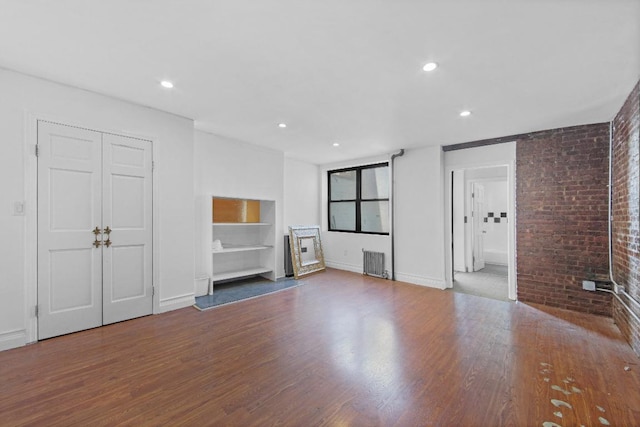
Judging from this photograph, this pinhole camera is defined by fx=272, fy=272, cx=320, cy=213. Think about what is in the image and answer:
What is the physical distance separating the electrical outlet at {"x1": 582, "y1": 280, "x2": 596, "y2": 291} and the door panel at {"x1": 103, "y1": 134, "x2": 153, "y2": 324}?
5.60 metres

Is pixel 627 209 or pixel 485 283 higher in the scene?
pixel 627 209

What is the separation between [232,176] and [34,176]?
2.47 meters

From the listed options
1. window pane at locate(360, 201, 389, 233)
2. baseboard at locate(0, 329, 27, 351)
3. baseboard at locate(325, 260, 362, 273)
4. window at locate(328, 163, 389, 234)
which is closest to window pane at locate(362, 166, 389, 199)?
window at locate(328, 163, 389, 234)

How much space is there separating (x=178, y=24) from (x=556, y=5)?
7.98 feet

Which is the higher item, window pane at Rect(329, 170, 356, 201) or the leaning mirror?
window pane at Rect(329, 170, 356, 201)

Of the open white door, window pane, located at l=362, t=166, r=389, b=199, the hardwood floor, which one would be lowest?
the hardwood floor

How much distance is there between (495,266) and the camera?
22.4ft

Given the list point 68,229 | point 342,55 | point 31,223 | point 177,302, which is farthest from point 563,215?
point 31,223

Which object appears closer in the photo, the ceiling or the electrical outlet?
the ceiling

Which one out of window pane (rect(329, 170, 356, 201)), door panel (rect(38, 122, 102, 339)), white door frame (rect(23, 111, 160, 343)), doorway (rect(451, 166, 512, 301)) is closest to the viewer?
white door frame (rect(23, 111, 160, 343))

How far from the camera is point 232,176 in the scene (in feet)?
15.6

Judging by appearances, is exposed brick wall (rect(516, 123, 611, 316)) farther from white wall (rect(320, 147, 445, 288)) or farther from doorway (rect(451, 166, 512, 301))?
white wall (rect(320, 147, 445, 288))

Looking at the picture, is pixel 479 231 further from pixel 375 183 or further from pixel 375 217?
pixel 375 183

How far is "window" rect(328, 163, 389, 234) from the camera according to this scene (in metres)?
5.89
